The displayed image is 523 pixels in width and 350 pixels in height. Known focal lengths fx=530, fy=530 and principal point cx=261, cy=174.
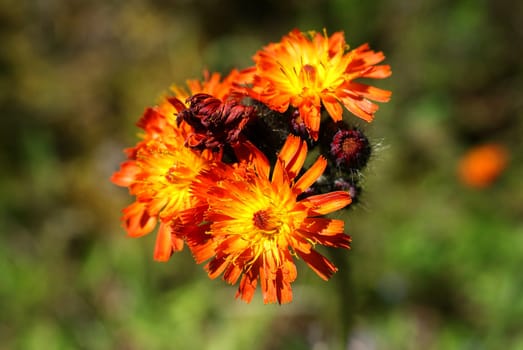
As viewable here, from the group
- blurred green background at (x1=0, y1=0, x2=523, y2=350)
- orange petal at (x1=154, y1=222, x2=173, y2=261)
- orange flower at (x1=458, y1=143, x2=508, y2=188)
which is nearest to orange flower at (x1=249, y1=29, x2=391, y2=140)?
orange petal at (x1=154, y1=222, x2=173, y2=261)

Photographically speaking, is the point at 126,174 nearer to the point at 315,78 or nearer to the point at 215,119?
the point at 215,119

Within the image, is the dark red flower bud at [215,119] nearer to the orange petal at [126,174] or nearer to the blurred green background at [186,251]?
the orange petal at [126,174]

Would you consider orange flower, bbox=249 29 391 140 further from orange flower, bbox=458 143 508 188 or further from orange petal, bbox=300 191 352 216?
orange flower, bbox=458 143 508 188

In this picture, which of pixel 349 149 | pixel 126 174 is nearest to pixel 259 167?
pixel 349 149

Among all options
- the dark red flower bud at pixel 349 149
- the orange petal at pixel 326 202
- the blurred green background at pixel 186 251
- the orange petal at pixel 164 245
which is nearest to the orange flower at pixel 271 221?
the orange petal at pixel 326 202

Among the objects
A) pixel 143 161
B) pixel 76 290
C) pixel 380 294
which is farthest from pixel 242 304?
pixel 143 161
